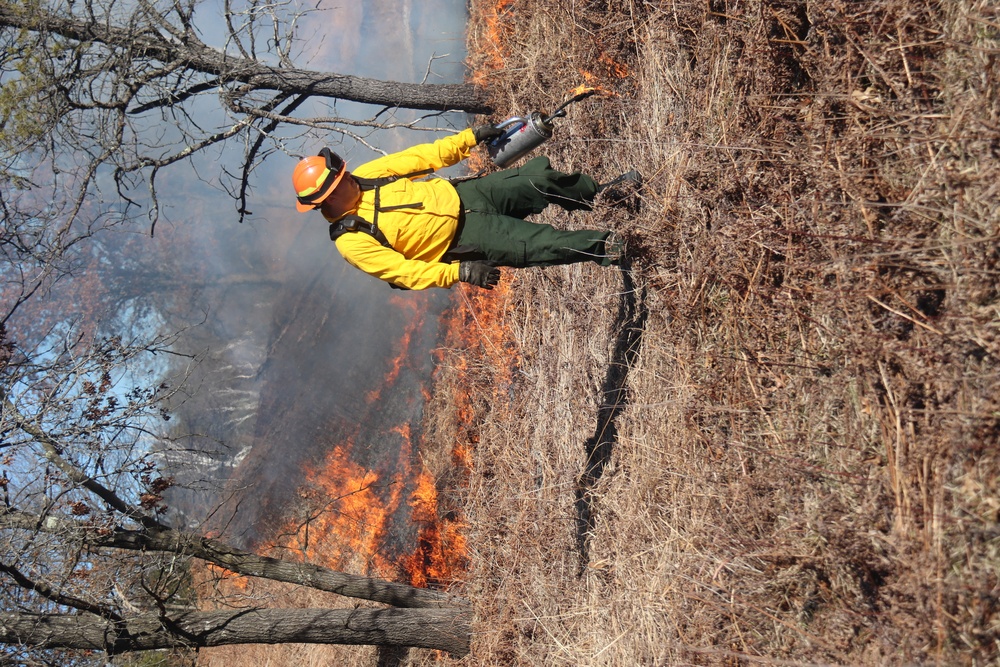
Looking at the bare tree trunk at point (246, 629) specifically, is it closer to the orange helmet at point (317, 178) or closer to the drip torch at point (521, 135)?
the orange helmet at point (317, 178)

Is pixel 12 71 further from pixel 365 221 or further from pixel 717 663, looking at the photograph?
pixel 717 663

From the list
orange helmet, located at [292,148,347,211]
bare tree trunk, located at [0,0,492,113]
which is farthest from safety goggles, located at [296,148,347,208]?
bare tree trunk, located at [0,0,492,113]

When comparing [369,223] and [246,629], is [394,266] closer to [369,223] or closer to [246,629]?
[369,223]

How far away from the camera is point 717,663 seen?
13.4 feet

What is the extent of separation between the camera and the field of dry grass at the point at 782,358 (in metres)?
3.23

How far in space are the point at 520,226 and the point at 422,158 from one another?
0.82 m

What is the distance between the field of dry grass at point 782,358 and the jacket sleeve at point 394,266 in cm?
160

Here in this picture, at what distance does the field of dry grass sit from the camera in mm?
3234

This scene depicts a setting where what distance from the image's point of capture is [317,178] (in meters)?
4.66

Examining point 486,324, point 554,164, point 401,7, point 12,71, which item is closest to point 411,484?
point 486,324

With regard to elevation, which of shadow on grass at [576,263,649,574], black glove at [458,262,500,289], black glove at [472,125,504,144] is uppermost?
black glove at [472,125,504,144]

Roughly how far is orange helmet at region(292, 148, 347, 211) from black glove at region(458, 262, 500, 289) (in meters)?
0.96

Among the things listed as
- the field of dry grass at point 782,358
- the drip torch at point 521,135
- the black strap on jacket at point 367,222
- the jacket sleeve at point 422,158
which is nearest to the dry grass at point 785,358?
the field of dry grass at point 782,358

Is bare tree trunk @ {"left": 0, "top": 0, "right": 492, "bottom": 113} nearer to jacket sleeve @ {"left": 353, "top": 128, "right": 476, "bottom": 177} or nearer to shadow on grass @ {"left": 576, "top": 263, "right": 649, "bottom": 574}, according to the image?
jacket sleeve @ {"left": 353, "top": 128, "right": 476, "bottom": 177}
